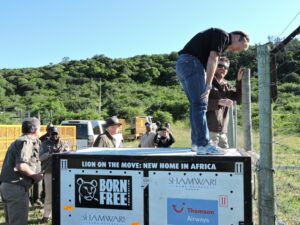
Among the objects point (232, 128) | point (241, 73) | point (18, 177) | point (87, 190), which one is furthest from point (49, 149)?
point (87, 190)

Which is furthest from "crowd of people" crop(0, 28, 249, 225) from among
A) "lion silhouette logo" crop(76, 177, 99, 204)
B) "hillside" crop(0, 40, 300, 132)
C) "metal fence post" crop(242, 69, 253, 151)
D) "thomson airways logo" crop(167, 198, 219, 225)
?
"hillside" crop(0, 40, 300, 132)

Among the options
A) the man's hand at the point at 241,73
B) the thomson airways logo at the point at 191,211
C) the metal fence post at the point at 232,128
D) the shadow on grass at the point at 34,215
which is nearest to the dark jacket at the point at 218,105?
the man's hand at the point at 241,73

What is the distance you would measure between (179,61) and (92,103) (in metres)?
65.3

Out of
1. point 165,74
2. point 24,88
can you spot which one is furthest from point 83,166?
point 165,74

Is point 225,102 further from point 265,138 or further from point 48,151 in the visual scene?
point 48,151

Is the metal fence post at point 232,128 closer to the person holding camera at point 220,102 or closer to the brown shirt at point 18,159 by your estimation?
the person holding camera at point 220,102

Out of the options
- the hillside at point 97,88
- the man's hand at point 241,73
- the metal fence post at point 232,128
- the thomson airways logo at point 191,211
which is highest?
the hillside at point 97,88

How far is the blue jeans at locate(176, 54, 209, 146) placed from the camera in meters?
4.04

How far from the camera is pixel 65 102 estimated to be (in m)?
67.6

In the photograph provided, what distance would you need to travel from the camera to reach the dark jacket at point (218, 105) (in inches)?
201

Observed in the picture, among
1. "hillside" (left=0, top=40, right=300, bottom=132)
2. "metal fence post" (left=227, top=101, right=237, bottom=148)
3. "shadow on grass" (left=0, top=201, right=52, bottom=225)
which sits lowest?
"shadow on grass" (left=0, top=201, right=52, bottom=225)

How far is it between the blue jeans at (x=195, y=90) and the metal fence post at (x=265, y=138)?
603 mm

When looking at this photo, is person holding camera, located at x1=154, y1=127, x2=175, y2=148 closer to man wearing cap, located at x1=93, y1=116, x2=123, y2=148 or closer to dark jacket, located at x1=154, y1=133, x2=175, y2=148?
dark jacket, located at x1=154, y1=133, x2=175, y2=148

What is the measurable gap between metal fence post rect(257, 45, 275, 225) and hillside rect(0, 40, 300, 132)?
1734 inches
